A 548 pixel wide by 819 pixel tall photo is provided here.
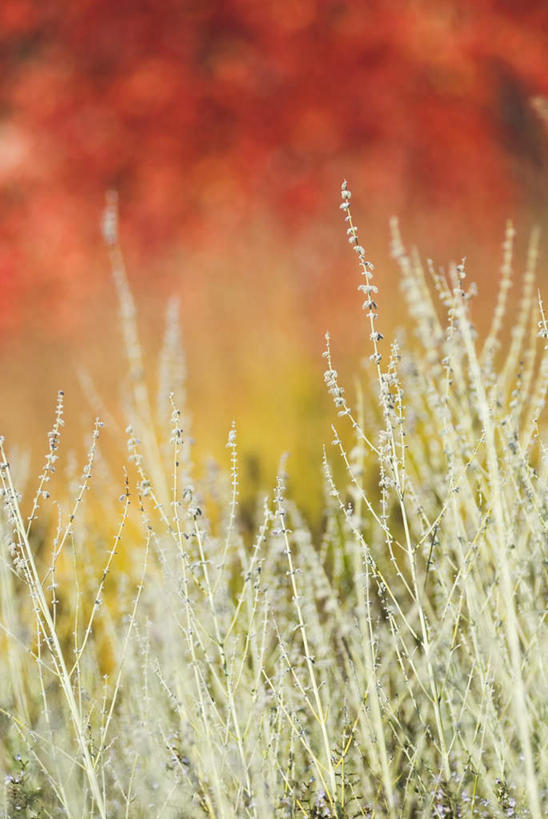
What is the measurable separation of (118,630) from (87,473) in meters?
1.16

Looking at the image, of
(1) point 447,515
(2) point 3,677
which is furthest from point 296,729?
(2) point 3,677

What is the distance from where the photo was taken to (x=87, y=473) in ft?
7.20

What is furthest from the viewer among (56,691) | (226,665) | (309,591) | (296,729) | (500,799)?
(56,691)

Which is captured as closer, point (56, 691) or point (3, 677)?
point (3, 677)

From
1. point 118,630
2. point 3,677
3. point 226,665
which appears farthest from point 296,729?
point 3,677

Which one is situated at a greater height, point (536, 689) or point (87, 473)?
point (87, 473)

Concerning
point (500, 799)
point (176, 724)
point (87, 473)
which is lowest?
point (500, 799)

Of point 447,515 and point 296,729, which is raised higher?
point 447,515

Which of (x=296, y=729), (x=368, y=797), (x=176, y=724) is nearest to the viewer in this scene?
(x=296, y=729)

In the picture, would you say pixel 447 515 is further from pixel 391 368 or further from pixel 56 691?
pixel 56 691

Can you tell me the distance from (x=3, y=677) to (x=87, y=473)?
1.50 metres

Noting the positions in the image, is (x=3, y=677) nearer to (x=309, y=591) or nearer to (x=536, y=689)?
(x=309, y=591)

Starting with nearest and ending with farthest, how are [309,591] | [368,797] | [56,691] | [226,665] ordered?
[226,665], [368,797], [309,591], [56,691]

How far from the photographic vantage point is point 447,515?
7.16ft
